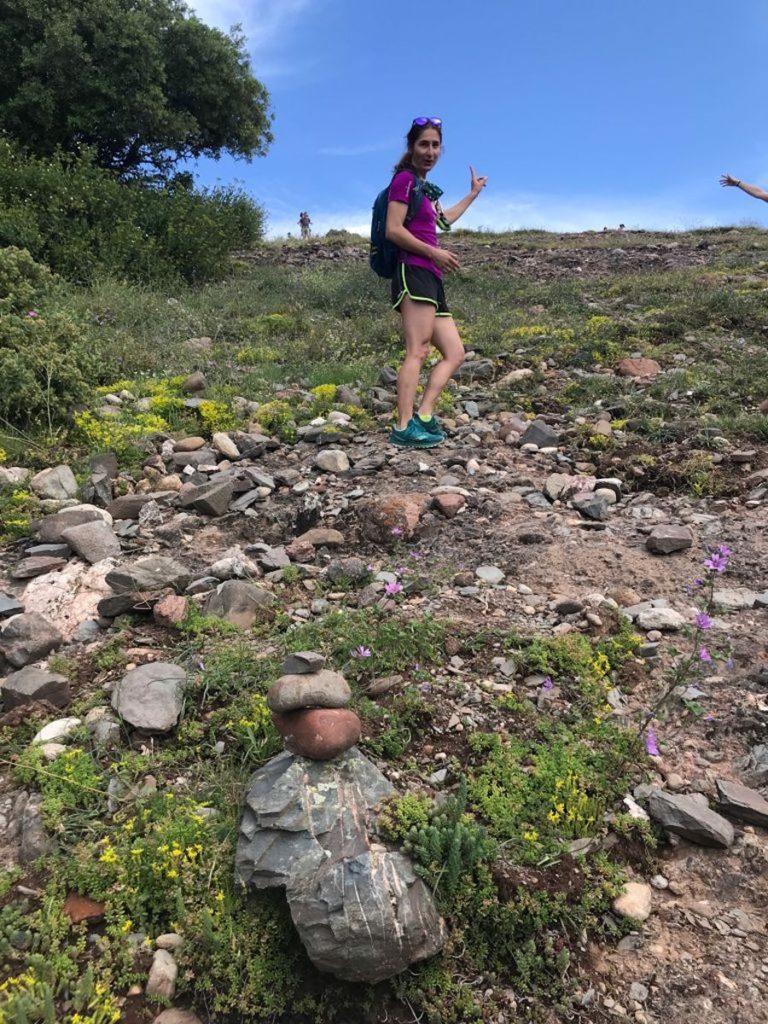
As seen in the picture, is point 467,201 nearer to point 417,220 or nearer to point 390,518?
point 417,220

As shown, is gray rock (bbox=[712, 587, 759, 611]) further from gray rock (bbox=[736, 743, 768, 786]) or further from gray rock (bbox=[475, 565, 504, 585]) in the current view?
gray rock (bbox=[475, 565, 504, 585])

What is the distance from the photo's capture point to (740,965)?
1.95 metres

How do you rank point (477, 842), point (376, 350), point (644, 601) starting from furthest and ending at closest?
point (376, 350), point (644, 601), point (477, 842)

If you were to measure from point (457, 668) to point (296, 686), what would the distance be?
861 mm

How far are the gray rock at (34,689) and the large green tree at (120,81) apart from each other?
50.9 feet

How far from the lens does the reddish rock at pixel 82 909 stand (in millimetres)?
2047

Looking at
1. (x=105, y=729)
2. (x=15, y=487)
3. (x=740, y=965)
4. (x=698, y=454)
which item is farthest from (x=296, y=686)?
(x=698, y=454)

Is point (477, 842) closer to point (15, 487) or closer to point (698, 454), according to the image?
point (698, 454)

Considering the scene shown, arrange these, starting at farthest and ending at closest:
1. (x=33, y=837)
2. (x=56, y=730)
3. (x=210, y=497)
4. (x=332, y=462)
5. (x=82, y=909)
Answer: (x=332, y=462) < (x=210, y=497) < (x=56, y=730) < (x=33, y=837) < (x=82, y=909)

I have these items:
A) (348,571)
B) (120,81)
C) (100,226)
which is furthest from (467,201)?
(120,81)

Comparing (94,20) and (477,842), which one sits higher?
(94,20)

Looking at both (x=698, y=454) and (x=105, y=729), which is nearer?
(x=105, y=729)

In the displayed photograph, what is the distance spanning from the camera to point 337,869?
2008 millimetres

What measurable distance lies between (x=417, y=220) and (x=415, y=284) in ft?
1.48
